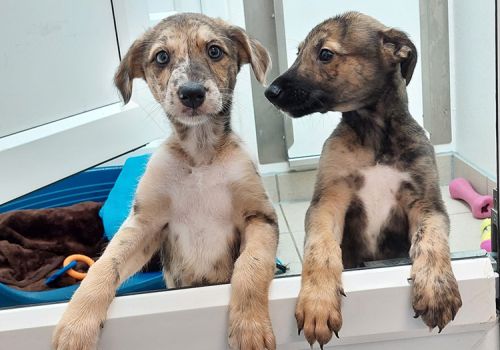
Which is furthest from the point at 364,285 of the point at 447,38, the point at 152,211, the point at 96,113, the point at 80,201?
the point at 80,201

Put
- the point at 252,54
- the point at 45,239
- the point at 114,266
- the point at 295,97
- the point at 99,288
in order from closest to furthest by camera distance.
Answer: the point at 99,288 < the point at 114,266 < the point at 295,97 < the point at 252,54 < the point at 45,239

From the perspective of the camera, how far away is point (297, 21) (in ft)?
7.07

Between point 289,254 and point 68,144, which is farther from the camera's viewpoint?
point 68,144

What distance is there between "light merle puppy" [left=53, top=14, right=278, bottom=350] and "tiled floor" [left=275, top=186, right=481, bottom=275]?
14 centimetres

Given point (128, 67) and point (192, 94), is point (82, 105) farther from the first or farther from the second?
point (192, 94)

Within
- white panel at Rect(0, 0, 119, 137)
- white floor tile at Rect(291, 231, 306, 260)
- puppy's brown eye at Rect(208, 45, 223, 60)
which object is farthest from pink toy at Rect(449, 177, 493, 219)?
white panel at Rect(0, 0, 119, 137)

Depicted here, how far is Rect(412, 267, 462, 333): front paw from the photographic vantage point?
127 cm

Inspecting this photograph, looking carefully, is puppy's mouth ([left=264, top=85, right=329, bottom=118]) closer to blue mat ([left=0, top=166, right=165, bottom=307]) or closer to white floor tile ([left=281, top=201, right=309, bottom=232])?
white floor tile ([left=281, top=201, right=309, bottom=232])

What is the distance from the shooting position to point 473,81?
1.90 m

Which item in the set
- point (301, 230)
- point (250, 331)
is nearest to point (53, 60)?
point (301, 230)

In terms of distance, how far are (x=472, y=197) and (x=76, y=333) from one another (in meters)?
1.26

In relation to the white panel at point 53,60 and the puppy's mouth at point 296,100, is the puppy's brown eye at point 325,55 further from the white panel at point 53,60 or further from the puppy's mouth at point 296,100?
the white panel at point 53,60

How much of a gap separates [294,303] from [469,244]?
0.56m

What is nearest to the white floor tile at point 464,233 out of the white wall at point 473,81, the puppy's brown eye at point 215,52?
the white wall at point 473,81
